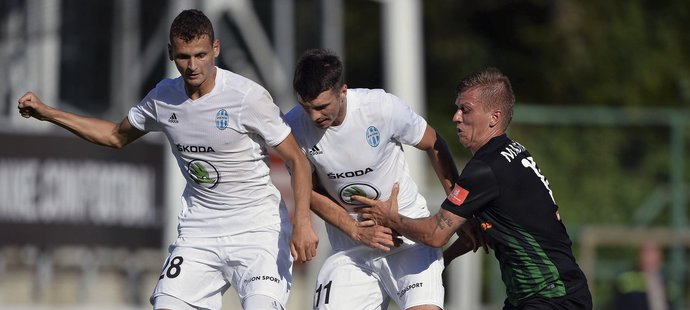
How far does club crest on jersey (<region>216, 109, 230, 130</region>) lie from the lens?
7723mm

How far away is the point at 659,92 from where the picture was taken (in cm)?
2597

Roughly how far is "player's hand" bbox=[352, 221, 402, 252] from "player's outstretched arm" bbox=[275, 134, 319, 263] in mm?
413

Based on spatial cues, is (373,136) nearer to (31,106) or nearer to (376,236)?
(376,236)

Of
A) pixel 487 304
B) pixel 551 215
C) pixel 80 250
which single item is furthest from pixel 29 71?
pixel 551 215

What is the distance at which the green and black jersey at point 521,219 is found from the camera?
7.26m

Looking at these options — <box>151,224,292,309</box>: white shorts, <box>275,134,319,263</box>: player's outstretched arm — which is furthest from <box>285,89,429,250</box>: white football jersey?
<box>151,224,292,309</box>: white shorts

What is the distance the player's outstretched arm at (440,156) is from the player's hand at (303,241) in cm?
99

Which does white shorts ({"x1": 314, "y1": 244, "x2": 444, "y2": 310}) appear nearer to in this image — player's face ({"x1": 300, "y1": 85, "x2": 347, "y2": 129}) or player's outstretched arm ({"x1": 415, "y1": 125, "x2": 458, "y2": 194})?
player's outstretched arm ({"x1": 415, "y1": 125, "x2": 458, "y2": 194})

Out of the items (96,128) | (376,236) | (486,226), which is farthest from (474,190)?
(96,128)

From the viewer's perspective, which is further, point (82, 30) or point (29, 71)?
point (82, 30)

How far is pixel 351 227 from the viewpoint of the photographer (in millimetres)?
8047

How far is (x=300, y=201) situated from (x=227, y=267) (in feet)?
2.23

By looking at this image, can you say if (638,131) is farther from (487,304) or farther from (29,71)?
(29,71)

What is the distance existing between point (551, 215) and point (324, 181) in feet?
4.95
